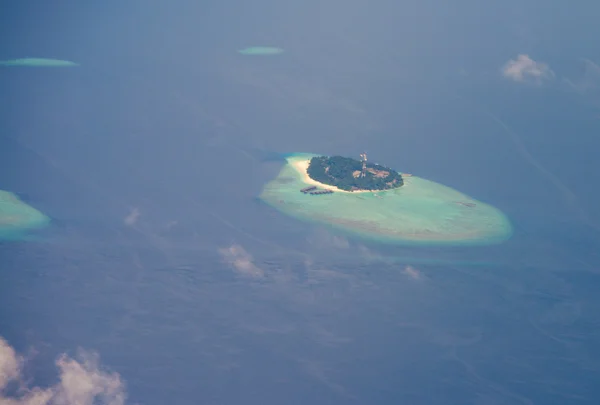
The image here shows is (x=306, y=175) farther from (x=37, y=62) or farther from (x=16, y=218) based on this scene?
(x=37, y=62)

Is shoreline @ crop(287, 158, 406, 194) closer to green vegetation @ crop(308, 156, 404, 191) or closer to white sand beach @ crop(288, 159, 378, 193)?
white sand beach @ crop(288, 159, 378, 193)

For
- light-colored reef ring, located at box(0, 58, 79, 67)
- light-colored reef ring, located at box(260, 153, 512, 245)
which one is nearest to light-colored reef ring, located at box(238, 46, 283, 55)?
light-colored reef ring, located at box(0, 58, 79, 67)

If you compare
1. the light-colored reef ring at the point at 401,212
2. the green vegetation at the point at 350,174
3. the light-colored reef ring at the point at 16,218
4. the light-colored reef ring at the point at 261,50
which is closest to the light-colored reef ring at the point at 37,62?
the light-colored reef ring at the point at 261,50

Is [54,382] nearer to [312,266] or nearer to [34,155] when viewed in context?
[312,266]

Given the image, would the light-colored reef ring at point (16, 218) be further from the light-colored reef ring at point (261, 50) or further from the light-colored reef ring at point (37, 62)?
the light-colored reef ring at point (261, 50)

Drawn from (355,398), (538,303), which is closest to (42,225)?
(355,398)

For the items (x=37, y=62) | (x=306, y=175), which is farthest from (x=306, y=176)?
(x=37, y=62)

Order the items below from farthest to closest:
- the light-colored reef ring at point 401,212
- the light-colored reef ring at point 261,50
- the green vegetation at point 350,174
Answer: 1. the light-colored reef ring at point 261,50
2. the green vegetation at point 350,174
3. the light-colored reef ring at point 401,212
